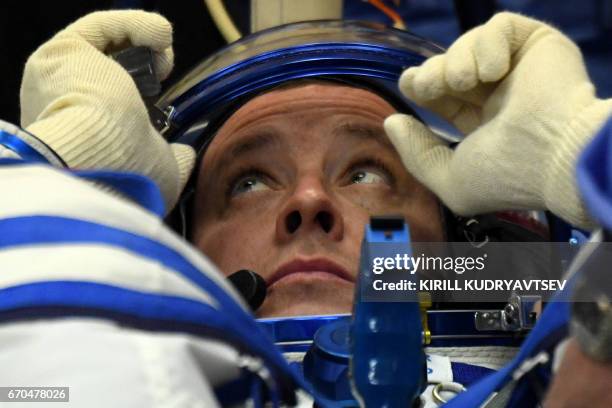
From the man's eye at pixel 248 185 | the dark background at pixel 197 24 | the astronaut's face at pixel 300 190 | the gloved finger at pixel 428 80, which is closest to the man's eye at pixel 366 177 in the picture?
the astronaut's face at pixel 300 190

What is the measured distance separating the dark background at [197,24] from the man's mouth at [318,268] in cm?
80

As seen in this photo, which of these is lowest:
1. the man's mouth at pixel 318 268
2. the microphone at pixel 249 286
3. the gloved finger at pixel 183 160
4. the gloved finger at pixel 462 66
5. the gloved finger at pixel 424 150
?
the man's mouth at pixel 318 268

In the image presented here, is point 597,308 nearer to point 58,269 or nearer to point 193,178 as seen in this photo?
point 58,269

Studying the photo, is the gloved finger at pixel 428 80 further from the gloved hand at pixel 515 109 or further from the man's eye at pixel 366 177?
the man's eye at pixel 366 177

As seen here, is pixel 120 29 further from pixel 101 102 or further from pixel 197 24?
pixel 197 24

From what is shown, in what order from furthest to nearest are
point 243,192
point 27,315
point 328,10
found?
point 328,10 < point 243,192 < point 27,315

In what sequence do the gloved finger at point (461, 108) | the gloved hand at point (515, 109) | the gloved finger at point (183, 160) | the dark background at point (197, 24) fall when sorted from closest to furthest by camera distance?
the gloved hand at point (515, 109) < the gloved finger at point (461, 108) < the gloved finger at point (183, 160) < the dark background at point (197, 24)

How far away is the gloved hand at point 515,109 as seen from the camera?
766 millimetres

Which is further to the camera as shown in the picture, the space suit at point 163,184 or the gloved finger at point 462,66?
the gloved finger at point 462,66

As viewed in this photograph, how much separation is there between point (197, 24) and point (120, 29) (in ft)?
2.88

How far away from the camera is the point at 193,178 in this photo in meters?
1.11

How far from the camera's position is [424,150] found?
0.93 meters

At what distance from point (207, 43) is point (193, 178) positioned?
800 millimetres

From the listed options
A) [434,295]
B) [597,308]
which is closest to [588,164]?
[597,308]
